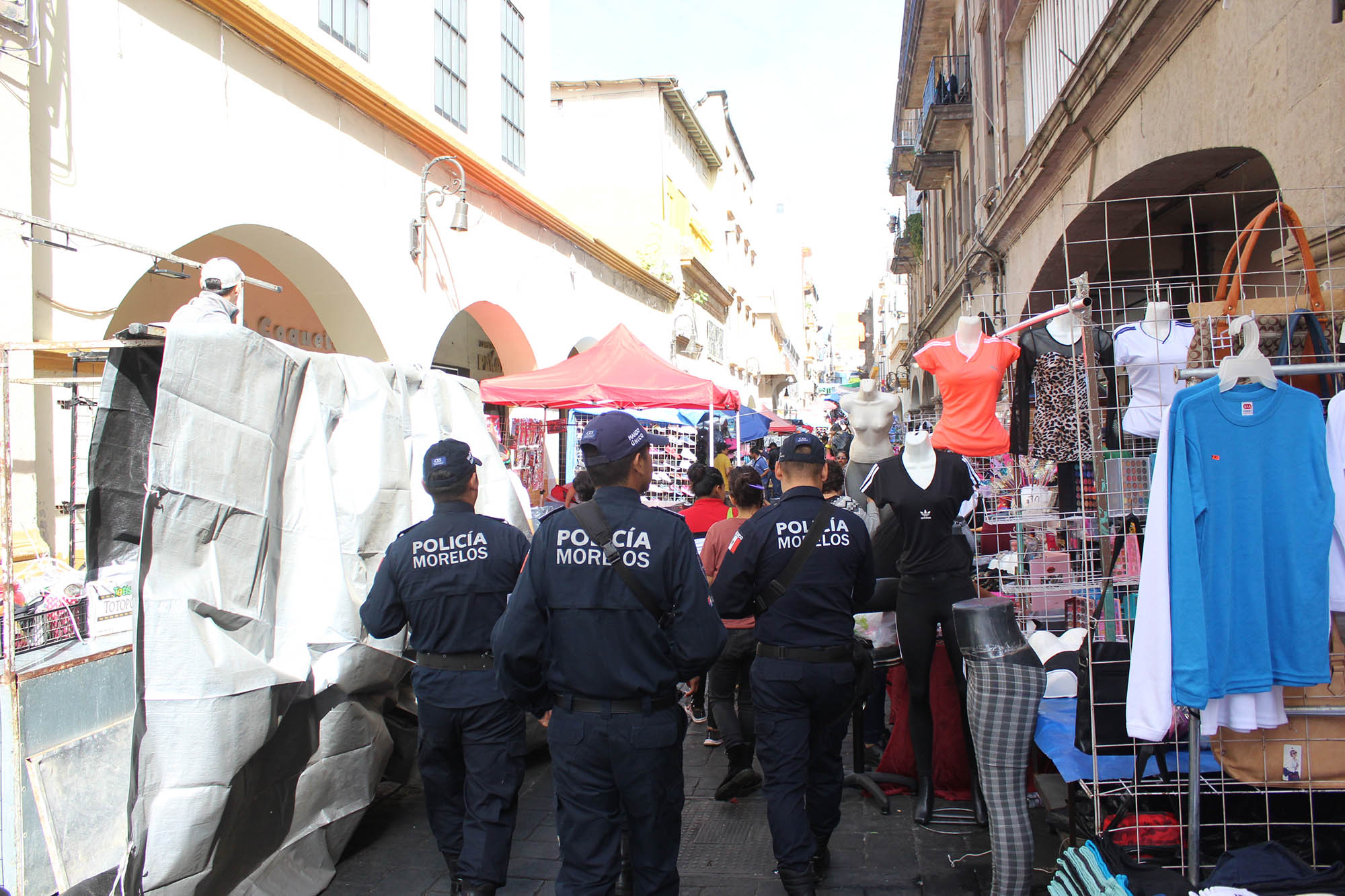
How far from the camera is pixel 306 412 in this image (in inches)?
169

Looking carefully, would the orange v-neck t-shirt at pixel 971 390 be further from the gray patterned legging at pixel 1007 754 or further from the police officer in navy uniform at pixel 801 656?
the gray patterned legging at pixel 1007 754

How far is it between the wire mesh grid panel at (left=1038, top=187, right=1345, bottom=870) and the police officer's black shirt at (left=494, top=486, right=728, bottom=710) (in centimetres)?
155

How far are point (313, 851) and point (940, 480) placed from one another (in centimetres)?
365

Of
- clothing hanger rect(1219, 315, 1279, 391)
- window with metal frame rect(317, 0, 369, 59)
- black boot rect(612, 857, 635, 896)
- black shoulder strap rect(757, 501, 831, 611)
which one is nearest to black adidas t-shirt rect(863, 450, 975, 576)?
black shoulder strap rect(757, 501, 831, 611)

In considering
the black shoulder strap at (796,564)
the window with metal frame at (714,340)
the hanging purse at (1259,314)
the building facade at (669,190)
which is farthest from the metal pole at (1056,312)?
the window with metal frame at (714,340)

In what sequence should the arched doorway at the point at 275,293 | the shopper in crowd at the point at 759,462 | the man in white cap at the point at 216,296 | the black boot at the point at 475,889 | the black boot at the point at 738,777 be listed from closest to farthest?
the black boot at the point at 475,889 → the man in white cap at the point at 216,296 → the black boot at the point at 738,777 → the arched doorway at the point at 275,293 → the shopper in crowd at the point at 759,462

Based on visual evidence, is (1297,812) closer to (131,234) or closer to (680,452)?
(131,234)

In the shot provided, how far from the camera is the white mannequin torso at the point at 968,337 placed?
5.37 meters

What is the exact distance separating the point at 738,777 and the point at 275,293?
795 centimetres

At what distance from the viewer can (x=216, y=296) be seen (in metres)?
4.45

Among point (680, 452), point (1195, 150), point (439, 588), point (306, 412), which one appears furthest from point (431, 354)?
point (1195, 150)

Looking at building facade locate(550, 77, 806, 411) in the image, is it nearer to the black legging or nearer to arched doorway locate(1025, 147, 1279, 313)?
arched doorway locate(1025, 147, 1279, 313)

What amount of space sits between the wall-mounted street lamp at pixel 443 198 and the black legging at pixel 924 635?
6828 mm

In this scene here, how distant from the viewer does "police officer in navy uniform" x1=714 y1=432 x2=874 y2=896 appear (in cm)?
384
